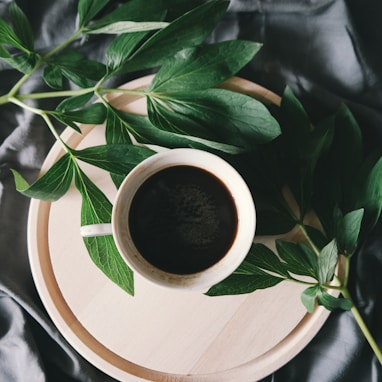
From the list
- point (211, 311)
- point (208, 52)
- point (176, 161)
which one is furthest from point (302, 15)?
point (211, 311)

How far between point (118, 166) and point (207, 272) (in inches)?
6.5

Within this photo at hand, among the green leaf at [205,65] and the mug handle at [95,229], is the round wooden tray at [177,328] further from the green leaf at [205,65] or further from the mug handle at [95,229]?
the green leaf at [205,65]

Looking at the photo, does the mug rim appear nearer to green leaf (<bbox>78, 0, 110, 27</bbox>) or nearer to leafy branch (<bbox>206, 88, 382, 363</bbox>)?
leafy branch (<bbox>206, 88, 382, 363</bbox>)

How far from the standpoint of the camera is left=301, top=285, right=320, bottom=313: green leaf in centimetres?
62

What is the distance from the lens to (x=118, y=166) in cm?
66

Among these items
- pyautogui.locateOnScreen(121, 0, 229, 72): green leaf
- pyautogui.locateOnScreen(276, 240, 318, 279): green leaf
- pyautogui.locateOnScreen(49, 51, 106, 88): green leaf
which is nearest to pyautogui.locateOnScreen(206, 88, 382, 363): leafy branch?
pyautogui.locateOnScreen(276, 240, 318, 279): green leaf

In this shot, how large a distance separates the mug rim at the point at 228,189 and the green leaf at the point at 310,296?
0.31ft

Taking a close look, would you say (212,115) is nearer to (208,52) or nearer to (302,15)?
(208,52)

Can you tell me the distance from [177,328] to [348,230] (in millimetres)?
245

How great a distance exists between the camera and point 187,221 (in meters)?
A: 0.65

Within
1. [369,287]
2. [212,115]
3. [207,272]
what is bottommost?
[369,287]

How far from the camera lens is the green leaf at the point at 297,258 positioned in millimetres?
639

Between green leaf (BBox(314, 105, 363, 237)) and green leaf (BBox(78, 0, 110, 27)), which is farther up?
green leaf (BBox(78, 0, 110, 27))

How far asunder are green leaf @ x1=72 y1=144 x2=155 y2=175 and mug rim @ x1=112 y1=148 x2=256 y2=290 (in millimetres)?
32
